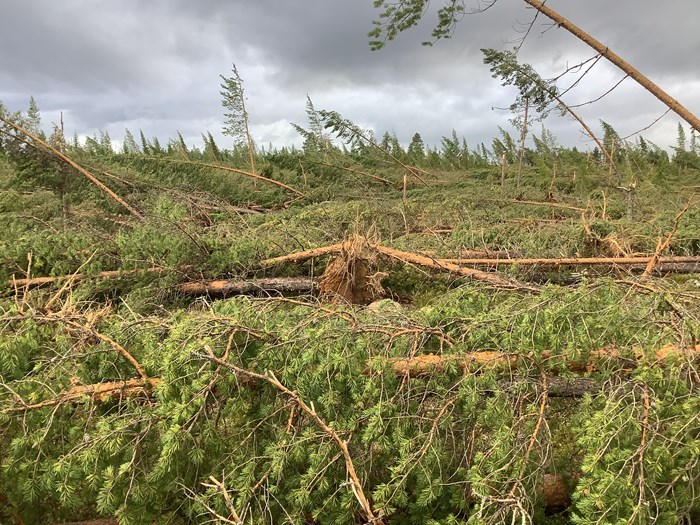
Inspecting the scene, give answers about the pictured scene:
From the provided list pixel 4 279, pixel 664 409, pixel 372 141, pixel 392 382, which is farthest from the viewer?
pixel 372 141

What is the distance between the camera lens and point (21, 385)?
2.22 m

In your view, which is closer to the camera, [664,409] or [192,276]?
[664,409]

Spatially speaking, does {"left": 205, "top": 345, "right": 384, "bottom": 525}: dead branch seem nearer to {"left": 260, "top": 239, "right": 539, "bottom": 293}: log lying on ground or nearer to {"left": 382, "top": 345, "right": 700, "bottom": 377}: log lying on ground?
{"left": 382, "top": 345, "right": 700, "bottom": 377}: log lying on ground

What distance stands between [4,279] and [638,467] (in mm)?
4988

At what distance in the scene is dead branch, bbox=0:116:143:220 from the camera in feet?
20.9

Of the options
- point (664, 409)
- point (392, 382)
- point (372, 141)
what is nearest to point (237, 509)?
point (392, 382)

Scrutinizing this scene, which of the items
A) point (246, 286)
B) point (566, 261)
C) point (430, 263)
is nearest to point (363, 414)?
point (430, 263)

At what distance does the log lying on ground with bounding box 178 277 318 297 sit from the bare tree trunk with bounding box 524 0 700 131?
422 cm

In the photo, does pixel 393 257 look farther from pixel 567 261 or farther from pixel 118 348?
pixel 118 348

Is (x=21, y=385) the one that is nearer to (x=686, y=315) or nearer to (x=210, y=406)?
(x=210, y=406)

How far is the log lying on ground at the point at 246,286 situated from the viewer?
5156mm

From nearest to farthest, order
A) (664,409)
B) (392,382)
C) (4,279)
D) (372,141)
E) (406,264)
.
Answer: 1. (664,409)
2. (392,382)
3. (4,279)
4. (406,264)
5. (372,141)

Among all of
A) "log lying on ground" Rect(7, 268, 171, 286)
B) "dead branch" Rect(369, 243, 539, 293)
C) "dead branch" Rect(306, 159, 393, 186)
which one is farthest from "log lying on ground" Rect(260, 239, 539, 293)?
"dead branch" Rect(306, 159, 393, 186)

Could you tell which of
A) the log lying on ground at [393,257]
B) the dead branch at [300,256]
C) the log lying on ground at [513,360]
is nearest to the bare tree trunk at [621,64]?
the log lying on ground at [393,257]
